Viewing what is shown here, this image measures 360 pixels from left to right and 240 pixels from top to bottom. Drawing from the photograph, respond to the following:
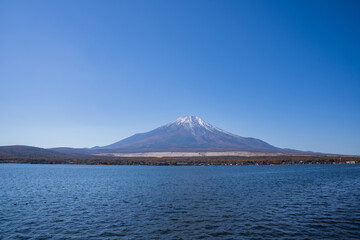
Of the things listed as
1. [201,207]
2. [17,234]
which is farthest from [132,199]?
[17,234]

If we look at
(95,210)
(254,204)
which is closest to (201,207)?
(254,204)

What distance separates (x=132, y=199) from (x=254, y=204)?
14.8 metres

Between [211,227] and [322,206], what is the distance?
14598 millimetres

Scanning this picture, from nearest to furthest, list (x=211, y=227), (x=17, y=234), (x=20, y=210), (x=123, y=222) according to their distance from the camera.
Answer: (x=17, y=234) → (x=211, y=227) → (x=123, y=222) → (x=20, y=210)

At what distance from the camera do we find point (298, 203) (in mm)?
26781

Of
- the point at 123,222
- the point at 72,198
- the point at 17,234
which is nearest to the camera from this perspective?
the point at 17,234

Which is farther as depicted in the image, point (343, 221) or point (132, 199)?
point (132, 199)

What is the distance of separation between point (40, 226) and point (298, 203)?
25.7 metres

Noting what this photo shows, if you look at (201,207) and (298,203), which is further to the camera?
(298,203)

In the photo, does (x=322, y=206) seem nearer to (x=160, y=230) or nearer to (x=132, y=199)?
(x=160, y=230)

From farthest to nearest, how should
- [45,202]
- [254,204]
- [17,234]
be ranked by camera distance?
1. [45,202]
2. [254,204]
3. [17,234]

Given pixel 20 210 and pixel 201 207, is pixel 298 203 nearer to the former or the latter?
pixel 201 207

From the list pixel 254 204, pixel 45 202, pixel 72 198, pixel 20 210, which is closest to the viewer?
pixel 20 210

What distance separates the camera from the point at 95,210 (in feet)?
79.7
